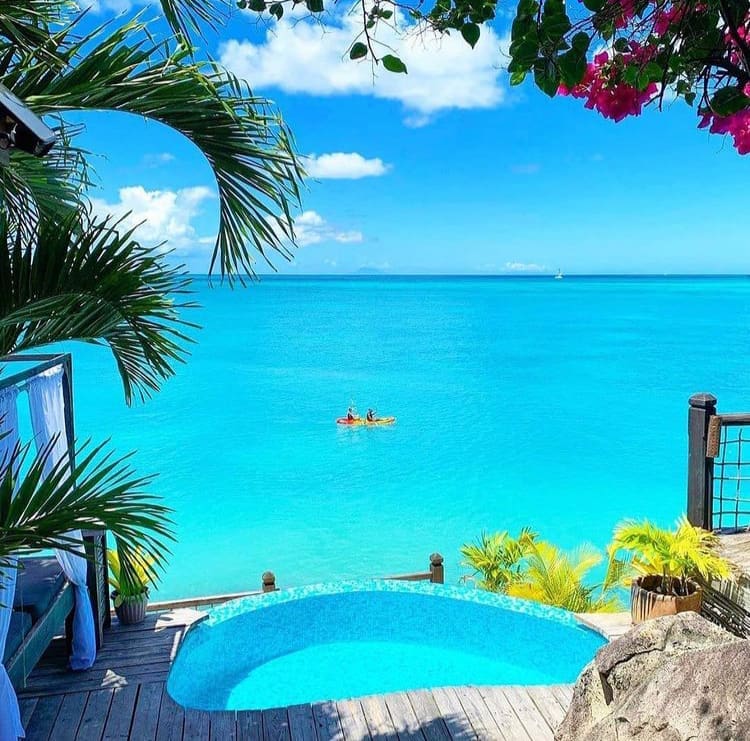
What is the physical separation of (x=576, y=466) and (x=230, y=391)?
15.2m

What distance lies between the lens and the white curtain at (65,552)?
12.6 ft

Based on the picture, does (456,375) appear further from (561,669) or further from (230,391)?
(561,669)

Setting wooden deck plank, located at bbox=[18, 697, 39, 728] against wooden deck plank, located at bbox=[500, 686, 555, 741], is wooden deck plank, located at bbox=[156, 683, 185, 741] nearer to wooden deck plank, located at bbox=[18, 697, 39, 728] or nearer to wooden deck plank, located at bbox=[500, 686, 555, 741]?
wooden deck plank, located at bbox=[18, 697, 39, 728]

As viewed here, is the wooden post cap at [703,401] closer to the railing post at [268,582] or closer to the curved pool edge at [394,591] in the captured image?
the curved pool edge at [394,591]

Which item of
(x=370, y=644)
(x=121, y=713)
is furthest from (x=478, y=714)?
(x=370, y=644)

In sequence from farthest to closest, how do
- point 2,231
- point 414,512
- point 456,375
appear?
point 456,375 < point 414,512 < point 2,231

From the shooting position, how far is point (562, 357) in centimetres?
3562

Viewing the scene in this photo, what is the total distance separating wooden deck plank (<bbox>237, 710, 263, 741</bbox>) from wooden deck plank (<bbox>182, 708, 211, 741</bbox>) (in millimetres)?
171

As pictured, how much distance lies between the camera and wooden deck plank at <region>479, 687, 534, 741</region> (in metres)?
3.46

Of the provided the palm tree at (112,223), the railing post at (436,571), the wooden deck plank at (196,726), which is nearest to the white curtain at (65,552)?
the wooden deck plank at (196,726)

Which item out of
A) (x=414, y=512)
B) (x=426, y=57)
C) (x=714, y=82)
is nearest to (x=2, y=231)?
(x=426, y=57)

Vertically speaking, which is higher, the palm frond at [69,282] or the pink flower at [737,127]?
the pink flower at [737,127]

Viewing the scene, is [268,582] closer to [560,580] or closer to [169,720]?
[169,720]

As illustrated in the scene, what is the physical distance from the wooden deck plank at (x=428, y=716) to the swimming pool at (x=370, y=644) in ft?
5.15
